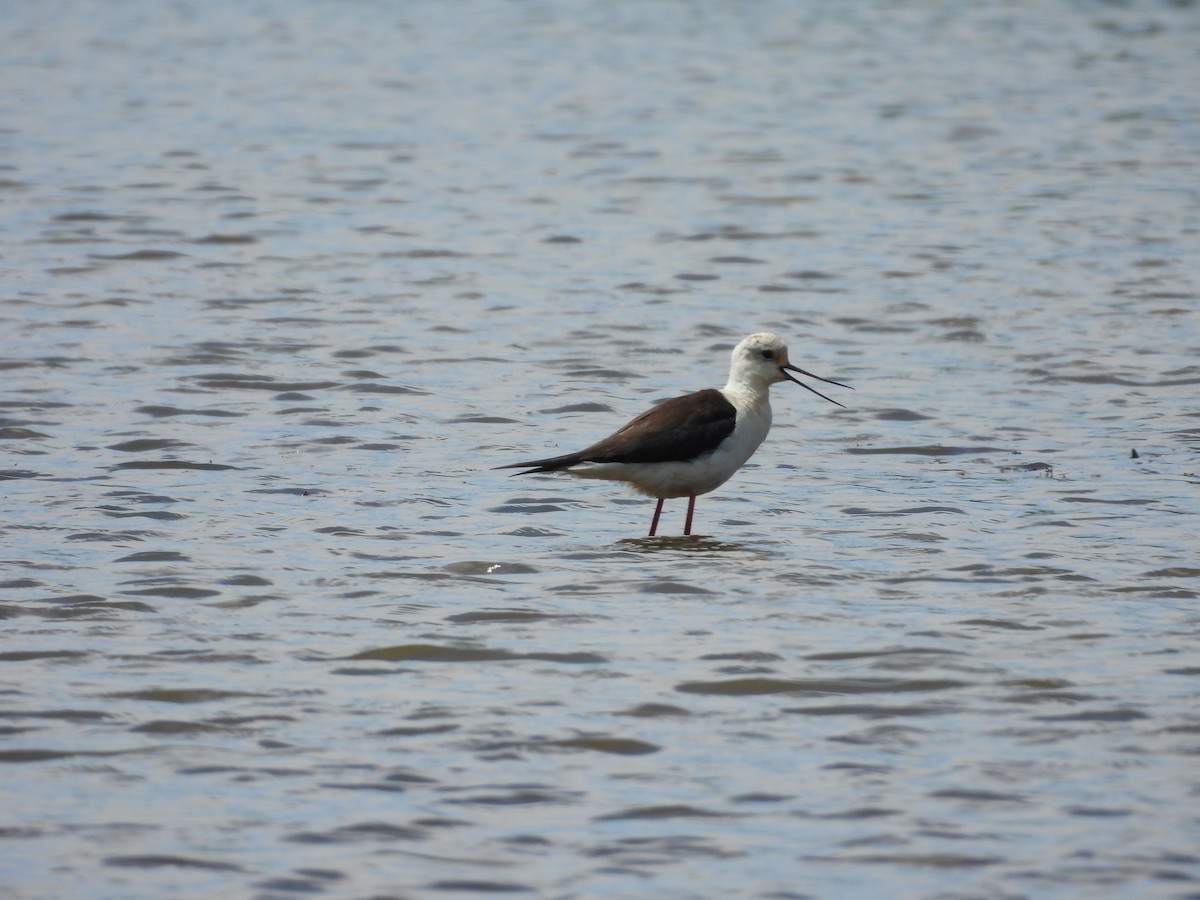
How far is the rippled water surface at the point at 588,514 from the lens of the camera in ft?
20.7

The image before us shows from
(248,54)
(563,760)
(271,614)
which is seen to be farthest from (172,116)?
(563,760)

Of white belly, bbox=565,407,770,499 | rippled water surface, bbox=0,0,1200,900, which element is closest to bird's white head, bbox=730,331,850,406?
white belly, bbox=565,407,770,499

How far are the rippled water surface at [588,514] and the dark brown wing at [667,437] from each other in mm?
446

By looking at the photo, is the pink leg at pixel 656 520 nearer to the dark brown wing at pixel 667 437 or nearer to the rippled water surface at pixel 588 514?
the rippled water surface at pixel 588 514

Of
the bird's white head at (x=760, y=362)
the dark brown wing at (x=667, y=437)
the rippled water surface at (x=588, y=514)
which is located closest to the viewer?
the rippled water surface at (x=588, y=514)

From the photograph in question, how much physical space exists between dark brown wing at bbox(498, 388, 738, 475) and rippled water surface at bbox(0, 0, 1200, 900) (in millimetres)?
446

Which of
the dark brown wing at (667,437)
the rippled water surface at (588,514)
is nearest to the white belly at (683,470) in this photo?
the dark brown wing at (667,437)

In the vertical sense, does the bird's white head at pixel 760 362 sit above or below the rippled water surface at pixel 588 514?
above

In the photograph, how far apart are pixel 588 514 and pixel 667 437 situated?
3.05 feet

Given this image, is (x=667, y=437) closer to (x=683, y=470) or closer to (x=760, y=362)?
(x=683, y=470)

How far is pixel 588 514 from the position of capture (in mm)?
10570

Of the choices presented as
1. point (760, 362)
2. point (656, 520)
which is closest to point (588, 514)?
point (656, 520)

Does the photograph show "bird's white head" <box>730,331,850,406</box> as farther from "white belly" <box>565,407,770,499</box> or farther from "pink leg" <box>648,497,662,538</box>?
"pink leg" <box>648,497,662,538</box>

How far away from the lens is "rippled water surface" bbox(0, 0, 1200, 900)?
6320 mm
